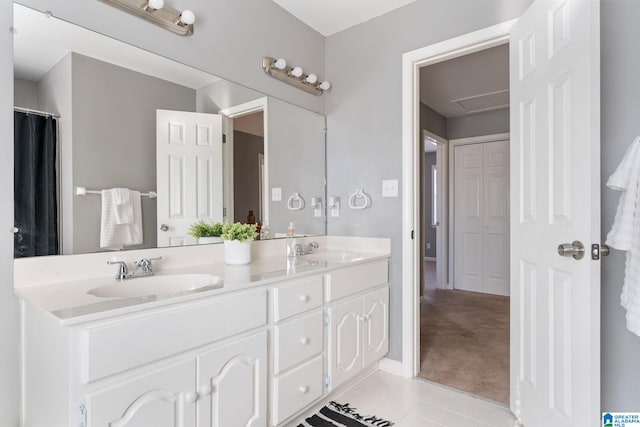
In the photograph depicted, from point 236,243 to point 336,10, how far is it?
171cm

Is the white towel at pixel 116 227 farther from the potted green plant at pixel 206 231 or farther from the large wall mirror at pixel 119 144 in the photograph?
the potted green plant at pixel 206 231

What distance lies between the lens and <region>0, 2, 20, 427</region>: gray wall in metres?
1.17

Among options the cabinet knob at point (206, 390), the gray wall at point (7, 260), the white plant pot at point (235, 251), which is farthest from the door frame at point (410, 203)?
the gray wall at point (7, 260)

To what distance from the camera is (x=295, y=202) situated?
2461 millimetres

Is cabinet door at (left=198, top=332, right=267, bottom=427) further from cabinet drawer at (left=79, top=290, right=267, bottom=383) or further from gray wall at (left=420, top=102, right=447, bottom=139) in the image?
gray wall at (left=420, top=102, right=447, bottom=139)

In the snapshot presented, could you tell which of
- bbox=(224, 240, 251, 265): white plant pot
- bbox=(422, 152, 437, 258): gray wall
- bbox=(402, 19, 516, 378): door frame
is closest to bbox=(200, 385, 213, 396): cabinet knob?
bbox=(224, 240, 251, 265): white plant pot

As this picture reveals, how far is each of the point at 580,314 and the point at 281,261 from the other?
136cm

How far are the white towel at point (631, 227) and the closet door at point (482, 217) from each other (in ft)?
11.3

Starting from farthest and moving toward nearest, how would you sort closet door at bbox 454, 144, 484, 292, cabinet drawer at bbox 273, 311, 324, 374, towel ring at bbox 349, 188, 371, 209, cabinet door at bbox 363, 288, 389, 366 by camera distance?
closet door at bbox 454, 144, 484, 292, towel ring at bbox 349, 188, 371, 209, cabinet door at bbox 363, 288, 389, 366, cabinet drawer at bbox 273, 311, 324, 374

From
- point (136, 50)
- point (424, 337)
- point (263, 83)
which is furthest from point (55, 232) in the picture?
point (424, 337)

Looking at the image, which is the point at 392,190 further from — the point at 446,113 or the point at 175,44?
the point at 446,113

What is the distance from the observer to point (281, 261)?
1938mm

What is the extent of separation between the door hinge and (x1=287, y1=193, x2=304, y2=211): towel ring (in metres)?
1.65
